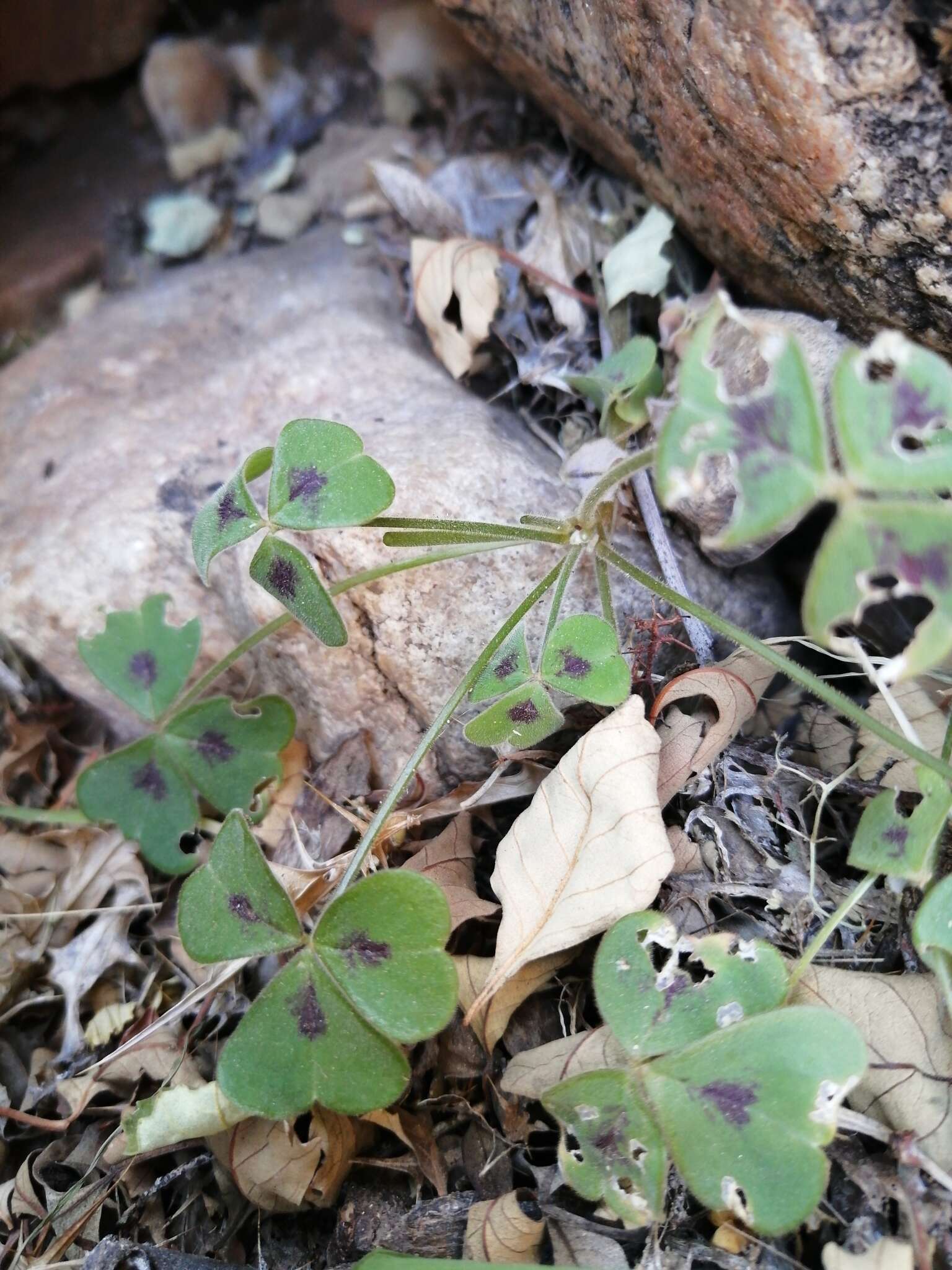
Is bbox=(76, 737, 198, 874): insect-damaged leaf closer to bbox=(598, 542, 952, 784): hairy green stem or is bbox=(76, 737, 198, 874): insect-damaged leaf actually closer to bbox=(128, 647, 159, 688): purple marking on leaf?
bbox=(128, 647, 159, 688): purple marking on leaf

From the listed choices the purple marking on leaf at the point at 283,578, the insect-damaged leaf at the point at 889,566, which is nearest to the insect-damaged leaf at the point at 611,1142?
the insect-damaged leaf at the point at 889,566

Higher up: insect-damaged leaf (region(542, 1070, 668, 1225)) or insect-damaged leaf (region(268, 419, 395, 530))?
insect-damaged leaf (region(268, 419, 395, 530))

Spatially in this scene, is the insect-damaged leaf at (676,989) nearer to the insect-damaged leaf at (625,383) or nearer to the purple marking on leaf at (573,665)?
the purple marking on leaf at (573,665)

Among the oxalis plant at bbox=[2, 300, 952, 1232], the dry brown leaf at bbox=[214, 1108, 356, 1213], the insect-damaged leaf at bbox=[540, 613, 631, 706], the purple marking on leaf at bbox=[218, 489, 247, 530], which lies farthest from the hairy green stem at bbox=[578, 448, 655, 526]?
the dry brown leaf at bbox=[214, 1108, 356, 1213]

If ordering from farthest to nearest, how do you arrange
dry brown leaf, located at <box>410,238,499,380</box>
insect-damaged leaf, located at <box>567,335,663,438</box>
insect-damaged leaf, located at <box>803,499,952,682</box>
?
dry brown leaf, located at <box>410,238,499,380</box> → insect-damaged leaf, located at <box>567,335,663,438</box> → insect-damaged leaf, located at <box>803,499,952,682</box>

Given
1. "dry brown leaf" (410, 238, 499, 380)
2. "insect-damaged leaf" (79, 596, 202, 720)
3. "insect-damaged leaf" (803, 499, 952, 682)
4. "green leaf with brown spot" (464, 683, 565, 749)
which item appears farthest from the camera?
"dry brown leaf" (410, 238, 499, 380)
